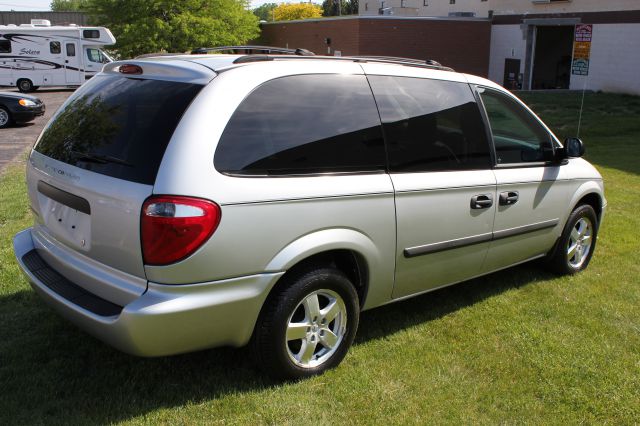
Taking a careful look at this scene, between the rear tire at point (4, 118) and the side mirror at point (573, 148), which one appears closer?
the side mirror at point (573, 148)

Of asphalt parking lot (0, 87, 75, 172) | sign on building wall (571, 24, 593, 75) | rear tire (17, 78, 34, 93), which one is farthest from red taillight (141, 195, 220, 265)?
rear tire (17, 78, 34, 93)

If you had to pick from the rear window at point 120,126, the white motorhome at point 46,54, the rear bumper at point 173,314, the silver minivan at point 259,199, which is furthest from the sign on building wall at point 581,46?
the white motorhome at point 46,54

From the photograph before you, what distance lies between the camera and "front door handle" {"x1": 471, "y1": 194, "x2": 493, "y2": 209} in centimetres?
418

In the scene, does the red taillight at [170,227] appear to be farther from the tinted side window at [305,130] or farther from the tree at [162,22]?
the tree at [162,22]

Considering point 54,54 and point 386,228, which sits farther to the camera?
point 54,54

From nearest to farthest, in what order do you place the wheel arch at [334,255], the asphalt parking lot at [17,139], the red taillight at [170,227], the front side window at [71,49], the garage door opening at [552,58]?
1. the red taillight at [170,227]
2. the wheel arch at [334,255]
3. the asphalt parking lot at [17,139]
4. the front side window at [71,49]
5. the garage door opening at [552,58]

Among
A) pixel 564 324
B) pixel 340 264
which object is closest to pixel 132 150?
pixel 340 264

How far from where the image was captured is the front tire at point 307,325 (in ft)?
10.8

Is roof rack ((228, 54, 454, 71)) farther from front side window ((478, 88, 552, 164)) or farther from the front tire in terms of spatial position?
the front tire

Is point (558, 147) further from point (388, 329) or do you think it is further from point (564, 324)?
point (388, 329)

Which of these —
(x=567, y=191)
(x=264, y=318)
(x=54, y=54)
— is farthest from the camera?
(x=54, y=54)

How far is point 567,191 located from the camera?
5047 millimetres

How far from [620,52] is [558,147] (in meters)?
27.7

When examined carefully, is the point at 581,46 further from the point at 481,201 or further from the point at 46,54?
the point at 46,54
